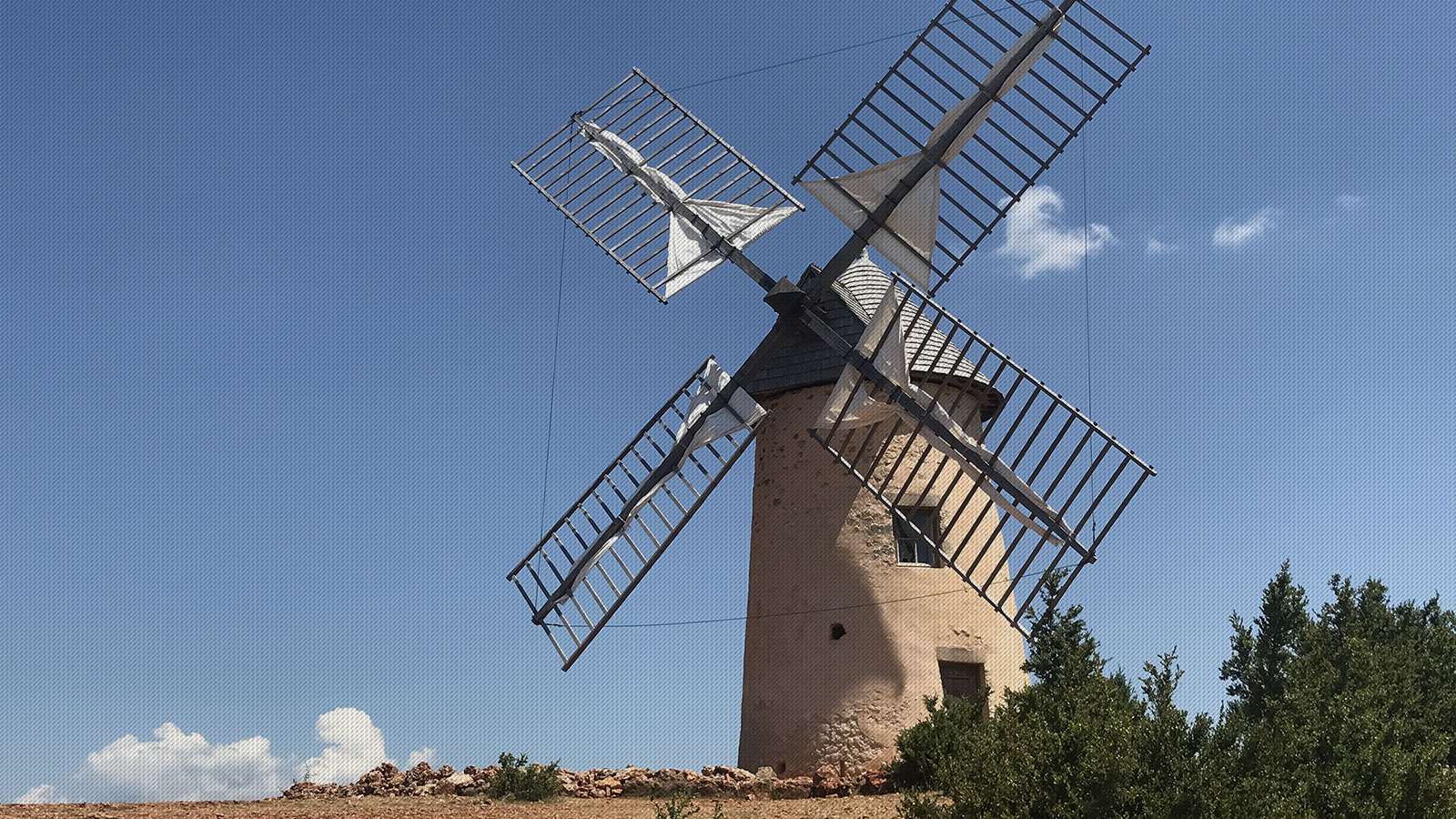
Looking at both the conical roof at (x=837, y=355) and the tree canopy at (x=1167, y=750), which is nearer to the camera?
the tree canopy at (x=1167, y=750)

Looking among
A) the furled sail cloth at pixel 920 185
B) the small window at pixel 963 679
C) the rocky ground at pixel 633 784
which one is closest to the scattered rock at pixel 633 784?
the rocky ground at pixel 633 784

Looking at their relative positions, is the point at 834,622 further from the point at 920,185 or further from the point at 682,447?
the point at 920,185

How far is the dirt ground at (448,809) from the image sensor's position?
13930 mm

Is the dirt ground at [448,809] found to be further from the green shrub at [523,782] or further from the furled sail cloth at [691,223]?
the furled sail cloth at [691,223]

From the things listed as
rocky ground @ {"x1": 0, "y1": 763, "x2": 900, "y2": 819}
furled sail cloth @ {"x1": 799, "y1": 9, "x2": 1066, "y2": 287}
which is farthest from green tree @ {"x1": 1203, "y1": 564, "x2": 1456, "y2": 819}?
furled sail cloth @ {"x1": 799, "y1": 9, "x2": 1066, "y2": 287}

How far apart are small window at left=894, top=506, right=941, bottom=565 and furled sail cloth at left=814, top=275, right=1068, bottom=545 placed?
49.3 inches

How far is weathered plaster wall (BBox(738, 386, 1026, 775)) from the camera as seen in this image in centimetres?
1728

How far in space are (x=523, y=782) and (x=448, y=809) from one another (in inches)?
56.2

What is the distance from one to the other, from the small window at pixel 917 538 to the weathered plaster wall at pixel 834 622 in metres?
0.20

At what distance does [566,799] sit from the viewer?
53.3 feet

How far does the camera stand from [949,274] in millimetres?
16406

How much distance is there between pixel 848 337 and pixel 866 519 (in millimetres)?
2509

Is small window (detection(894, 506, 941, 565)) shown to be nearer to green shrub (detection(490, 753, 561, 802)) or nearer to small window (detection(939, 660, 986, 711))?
small window (detection(939, 660, 986, 711))

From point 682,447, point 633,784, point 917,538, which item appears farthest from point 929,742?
point 682,447
